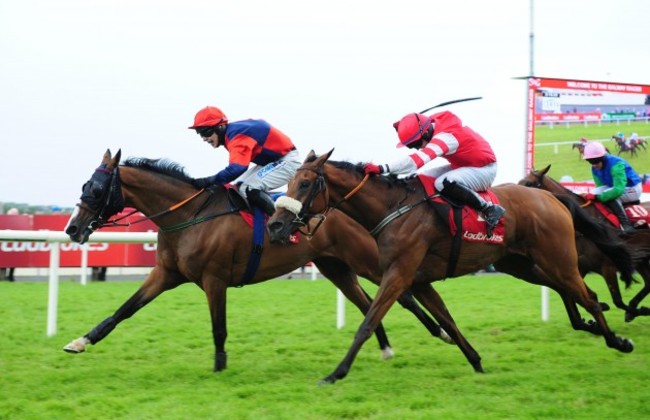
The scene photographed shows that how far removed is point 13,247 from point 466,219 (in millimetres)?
10236

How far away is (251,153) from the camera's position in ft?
20.1

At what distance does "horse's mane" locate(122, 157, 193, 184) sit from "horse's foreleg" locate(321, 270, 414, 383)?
70.1 inches

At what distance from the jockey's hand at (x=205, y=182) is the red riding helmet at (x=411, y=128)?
1.38 meters

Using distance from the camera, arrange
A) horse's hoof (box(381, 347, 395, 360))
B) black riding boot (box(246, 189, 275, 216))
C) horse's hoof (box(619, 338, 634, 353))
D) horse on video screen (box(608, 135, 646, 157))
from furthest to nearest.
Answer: horse on video screen (box(608, 135, 646, 157)) < horse's hoof (box(381, 347, 395, 360)) < black riding boot (box(246, 189, 275, 216)) < horse's hoof (box(619, 338, 634, 353))

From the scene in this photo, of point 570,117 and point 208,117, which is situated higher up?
point 570,117

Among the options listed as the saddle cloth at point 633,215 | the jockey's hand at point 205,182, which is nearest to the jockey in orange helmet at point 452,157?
the jockey's hand at point 205,182

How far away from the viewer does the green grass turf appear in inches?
179

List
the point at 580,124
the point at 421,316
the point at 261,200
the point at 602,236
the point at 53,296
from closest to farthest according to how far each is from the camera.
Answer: the point at 261,200
the point at 421,316
the point at 602,236
the point at 53,296
the point at 580,124

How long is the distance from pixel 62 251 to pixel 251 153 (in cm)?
899

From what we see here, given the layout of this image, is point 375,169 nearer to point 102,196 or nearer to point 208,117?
point 208,117

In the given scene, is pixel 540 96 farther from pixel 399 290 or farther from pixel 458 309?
pixel 399 290

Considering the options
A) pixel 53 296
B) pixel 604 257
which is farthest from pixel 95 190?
pixel 604 257

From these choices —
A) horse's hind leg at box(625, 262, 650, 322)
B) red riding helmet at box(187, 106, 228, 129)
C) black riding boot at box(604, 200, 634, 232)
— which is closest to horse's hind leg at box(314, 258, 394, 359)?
red riding helmet at box(187, 106, 228, 129)

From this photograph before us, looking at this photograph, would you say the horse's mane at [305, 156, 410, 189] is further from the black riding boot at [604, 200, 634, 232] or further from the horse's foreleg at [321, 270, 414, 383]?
the black riding boot at [604, 200, 634, 232]
